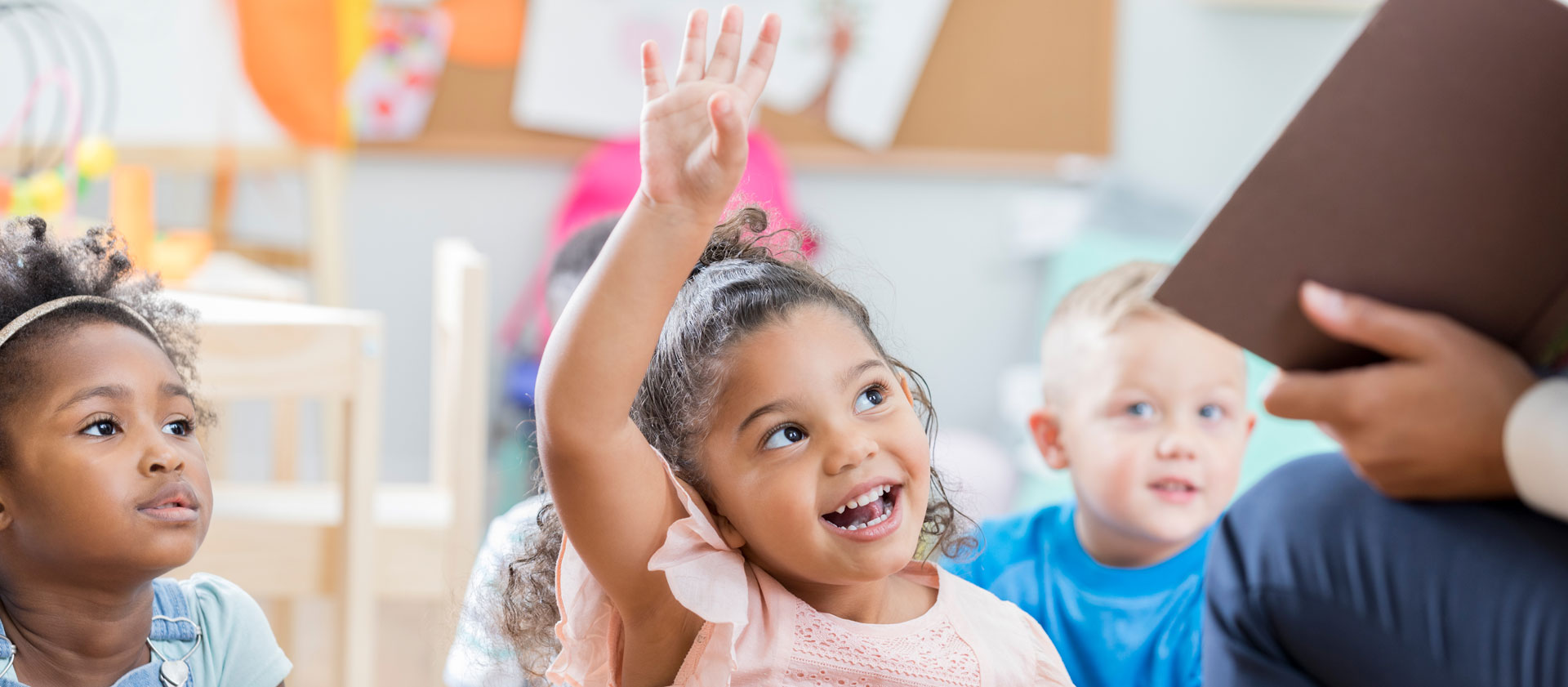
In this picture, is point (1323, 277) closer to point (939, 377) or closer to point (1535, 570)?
point (1535, 570)

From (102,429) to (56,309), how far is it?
0.26 ft

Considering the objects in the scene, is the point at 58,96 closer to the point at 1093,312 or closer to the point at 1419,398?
the point at 1093,312

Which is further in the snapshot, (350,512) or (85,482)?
(350,512)

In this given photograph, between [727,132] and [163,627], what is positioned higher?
[727,132]

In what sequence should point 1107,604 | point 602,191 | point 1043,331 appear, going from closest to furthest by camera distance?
point 1107,604, point 1043,331, point 602,191

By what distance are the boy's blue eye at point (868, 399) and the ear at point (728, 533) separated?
0.10 metres

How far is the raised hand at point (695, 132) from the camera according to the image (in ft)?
1.97

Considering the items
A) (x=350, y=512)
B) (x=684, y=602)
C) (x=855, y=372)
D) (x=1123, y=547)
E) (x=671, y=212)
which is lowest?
(x=350, y=512)

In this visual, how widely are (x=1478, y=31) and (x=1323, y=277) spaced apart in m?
0.16

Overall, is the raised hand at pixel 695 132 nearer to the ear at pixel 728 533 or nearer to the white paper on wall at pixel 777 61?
the ear at pixel 728 533

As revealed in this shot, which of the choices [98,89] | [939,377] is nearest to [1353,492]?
[98,89]

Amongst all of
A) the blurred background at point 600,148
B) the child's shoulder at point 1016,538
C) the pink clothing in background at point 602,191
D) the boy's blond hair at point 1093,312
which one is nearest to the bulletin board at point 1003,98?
the blurred background at point 600,148

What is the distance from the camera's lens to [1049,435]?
1.14 meters

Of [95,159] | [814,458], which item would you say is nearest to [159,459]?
[814,458]
